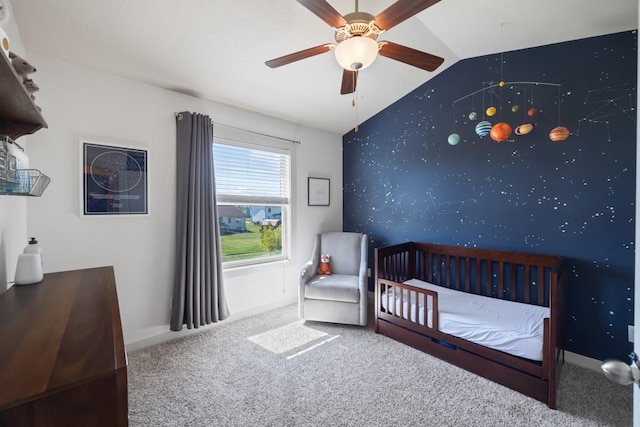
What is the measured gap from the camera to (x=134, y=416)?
5.86 ft

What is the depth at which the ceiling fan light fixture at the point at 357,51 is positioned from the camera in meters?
1.49

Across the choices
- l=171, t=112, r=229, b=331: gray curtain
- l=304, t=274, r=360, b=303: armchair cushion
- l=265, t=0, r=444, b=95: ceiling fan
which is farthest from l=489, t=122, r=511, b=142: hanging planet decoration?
l=171, t=112, r=229, b=331: gray curtain

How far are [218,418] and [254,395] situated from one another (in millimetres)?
267

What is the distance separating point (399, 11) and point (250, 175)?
2.32 m

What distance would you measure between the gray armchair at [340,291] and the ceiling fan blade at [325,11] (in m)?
2.29

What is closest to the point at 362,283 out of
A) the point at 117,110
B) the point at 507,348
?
the point at 507,348

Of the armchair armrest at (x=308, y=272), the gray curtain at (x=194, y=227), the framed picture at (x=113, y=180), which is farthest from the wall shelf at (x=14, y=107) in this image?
the armchair armrest at (x=308, y=272)

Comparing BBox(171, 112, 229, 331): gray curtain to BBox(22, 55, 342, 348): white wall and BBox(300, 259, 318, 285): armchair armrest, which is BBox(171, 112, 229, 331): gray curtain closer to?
BBox(22, 55, 342, 348): white wall

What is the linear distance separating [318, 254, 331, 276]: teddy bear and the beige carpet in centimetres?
93

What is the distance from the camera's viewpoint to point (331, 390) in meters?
2.04

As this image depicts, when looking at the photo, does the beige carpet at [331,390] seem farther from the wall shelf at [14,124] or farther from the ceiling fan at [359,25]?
the ceiling fan at [359,25]

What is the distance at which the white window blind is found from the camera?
311cm

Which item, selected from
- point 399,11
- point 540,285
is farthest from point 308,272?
point 399,11

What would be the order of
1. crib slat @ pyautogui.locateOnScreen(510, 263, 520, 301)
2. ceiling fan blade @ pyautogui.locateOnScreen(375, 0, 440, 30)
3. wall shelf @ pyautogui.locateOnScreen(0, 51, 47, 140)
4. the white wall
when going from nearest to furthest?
1. wall shelf @ pyautogui.locateOnScreen(0, 51, 47, 140)
2. ceiling fan blade @ pyautogui.locateOnScreen(375, 0, 440, 30)
3. the white wall
4. crib slat @ pyautogui.locateOnScreen(510, 263, 520, 301)
